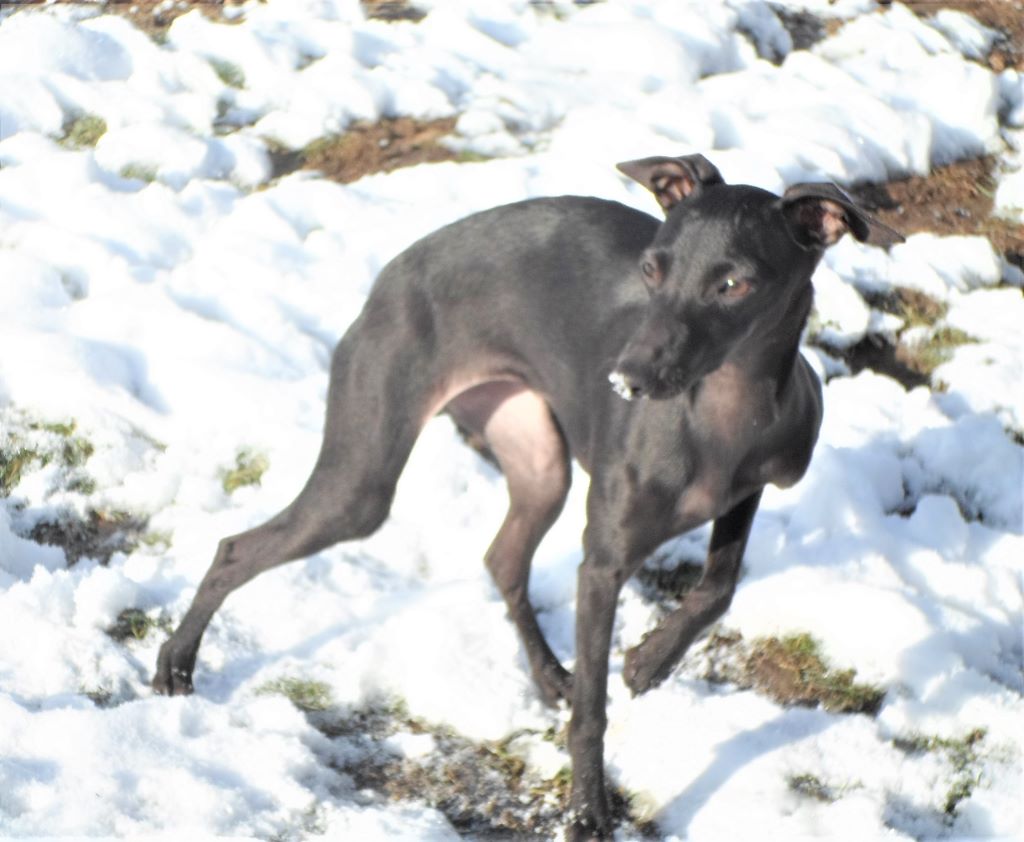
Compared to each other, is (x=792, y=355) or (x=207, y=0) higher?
(x=792, y=355)

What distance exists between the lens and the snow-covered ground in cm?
375

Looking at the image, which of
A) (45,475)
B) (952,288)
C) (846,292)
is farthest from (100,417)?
(952,288)

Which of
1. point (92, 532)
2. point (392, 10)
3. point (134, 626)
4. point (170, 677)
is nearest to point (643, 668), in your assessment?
point (170, 677)

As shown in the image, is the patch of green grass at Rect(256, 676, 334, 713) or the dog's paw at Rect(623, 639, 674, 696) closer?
the dog's paw at Rect(623, 639, 674, 696)

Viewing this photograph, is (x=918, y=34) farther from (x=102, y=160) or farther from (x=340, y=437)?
(x=340, y=437)

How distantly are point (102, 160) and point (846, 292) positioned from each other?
3.42 meters

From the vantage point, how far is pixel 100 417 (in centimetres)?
511

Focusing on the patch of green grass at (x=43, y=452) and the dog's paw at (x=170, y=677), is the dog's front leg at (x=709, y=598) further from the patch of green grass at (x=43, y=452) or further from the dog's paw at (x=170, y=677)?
the patch of green grass at (x=43, y=452)

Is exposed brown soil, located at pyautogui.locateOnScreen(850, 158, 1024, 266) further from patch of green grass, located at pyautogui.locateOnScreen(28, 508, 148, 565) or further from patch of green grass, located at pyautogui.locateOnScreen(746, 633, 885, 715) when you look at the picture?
patch of green grass, located at pyautogui.locateOnScreen(28, 508, 148, 565)

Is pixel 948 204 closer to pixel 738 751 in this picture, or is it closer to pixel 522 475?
pixel 522 475

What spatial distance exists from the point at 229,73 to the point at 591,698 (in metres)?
5.02

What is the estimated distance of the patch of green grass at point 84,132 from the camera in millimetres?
6875

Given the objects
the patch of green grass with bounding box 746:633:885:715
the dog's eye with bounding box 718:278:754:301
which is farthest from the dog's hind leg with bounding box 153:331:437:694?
the patch of green grass with bounding box 746:633:885:715

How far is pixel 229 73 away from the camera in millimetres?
7602
